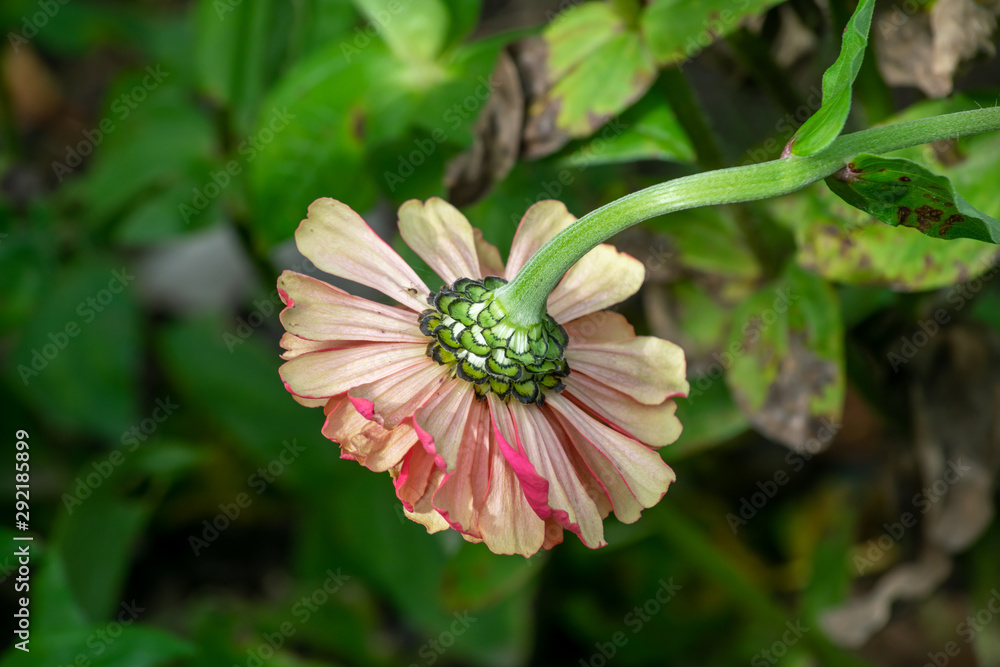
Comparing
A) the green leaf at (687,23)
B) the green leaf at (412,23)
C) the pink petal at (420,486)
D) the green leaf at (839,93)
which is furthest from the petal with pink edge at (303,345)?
the green leaf at (412,23)

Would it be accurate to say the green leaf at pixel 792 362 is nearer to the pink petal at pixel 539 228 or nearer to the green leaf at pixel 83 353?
the pink petal at pixel 539 228

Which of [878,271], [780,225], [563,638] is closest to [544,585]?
[563,638]

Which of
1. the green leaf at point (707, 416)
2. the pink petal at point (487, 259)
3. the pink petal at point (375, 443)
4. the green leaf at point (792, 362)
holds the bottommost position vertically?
the green leaf at point (707, 416)

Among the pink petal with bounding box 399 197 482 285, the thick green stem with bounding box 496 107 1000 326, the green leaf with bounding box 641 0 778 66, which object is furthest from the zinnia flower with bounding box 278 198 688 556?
the green leaf with bounding box 641 0 778 66

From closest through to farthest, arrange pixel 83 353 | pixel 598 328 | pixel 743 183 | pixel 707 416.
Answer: pixel 743 183, pixel 598 328, pixel 707 416, pixel 83 353

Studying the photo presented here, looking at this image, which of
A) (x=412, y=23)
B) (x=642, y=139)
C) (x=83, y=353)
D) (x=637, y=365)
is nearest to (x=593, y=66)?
(x=642, y=139)

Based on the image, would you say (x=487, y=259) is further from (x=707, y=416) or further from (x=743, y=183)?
(x=707, y=416)

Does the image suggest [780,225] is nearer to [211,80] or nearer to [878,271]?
[878,271]
